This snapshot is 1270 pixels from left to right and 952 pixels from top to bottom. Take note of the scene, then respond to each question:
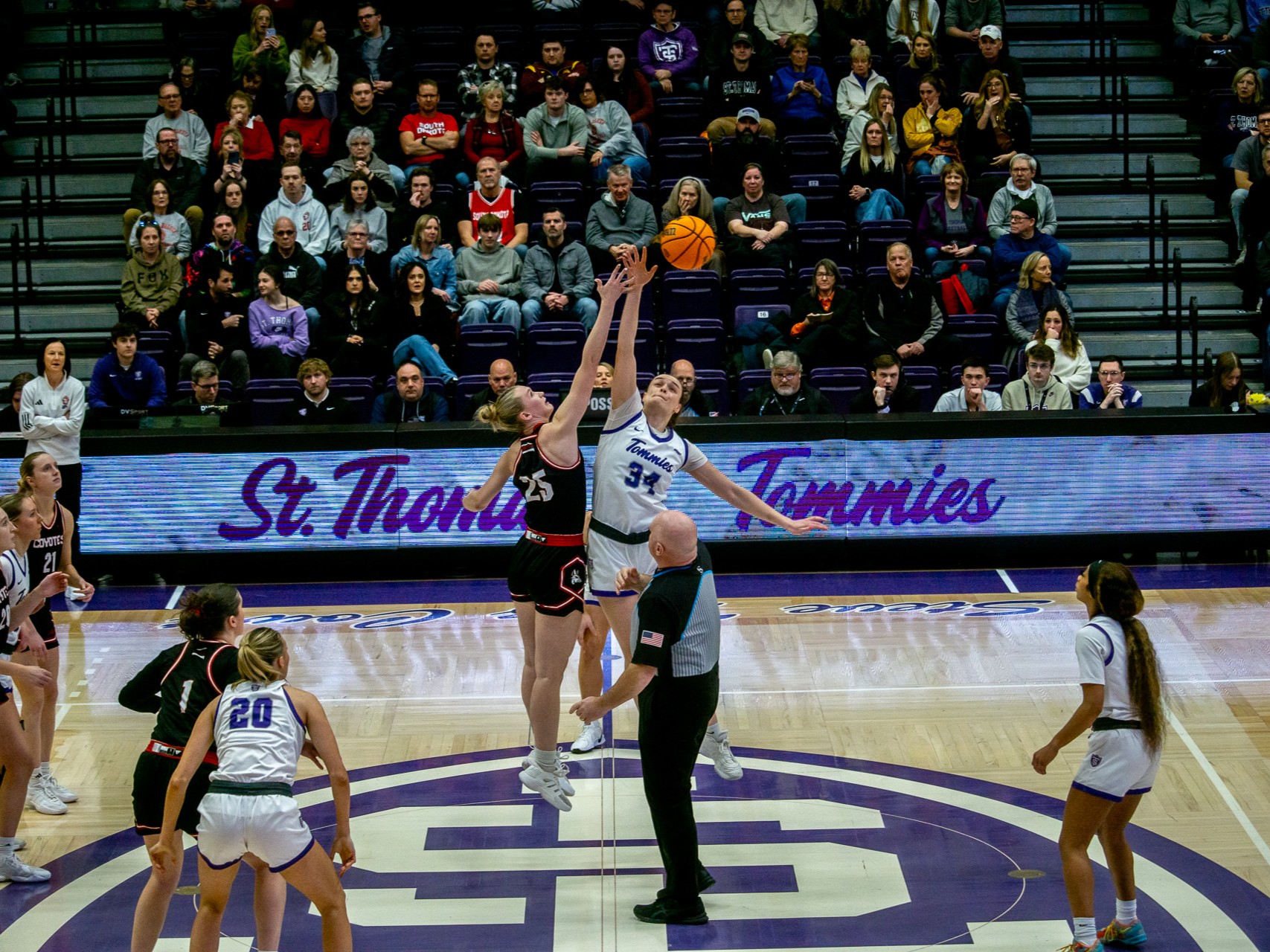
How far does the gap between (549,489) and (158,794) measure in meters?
2.44

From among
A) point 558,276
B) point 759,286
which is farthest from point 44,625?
point 759,286

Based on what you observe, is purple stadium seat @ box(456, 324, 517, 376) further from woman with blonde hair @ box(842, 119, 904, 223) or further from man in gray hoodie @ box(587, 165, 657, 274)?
woman with blonde hair @ box(842, 119, 904, 223)

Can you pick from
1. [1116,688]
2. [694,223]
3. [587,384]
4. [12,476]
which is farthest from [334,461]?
[1116,688]

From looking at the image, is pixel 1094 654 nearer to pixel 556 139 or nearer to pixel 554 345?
pixel 554 345

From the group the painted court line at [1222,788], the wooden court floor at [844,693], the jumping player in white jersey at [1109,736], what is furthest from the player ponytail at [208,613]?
the painted court line at [1222,788]

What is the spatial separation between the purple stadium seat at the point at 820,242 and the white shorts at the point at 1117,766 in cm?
902

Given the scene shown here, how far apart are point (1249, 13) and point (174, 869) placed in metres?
15.8

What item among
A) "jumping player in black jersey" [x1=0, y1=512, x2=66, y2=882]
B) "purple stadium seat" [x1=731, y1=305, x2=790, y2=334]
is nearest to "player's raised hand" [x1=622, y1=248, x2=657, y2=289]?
"jumping player in black jersey" [x1=0, y1=512, x2=66, y2=882]

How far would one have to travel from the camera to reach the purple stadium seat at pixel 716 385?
12531mm

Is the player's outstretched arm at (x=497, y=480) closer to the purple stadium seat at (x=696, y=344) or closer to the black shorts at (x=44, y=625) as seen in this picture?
the black shorts at (x=44, y=625)

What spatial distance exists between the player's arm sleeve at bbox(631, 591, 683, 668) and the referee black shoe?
1.06 metres

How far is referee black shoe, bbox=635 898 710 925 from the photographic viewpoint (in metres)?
6.09

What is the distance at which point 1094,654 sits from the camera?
566cm

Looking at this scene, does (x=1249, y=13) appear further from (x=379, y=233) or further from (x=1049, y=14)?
(x=379, y=233)
